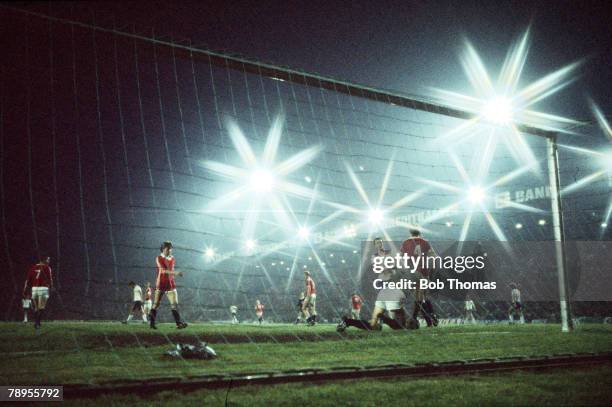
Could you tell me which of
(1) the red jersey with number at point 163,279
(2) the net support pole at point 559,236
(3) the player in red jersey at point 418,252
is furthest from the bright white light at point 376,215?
(1) the red jersey with number at point 163,279

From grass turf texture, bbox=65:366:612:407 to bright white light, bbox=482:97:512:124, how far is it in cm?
626

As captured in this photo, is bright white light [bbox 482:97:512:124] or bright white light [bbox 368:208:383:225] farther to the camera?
bright white light [bbox 482:97:512:124]

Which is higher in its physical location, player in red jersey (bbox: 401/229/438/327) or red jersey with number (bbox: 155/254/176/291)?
red jersey with number (bbox: 155/254/176/291)

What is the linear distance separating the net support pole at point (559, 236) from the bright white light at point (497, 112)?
4.59ft

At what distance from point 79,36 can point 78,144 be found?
1.91 metres

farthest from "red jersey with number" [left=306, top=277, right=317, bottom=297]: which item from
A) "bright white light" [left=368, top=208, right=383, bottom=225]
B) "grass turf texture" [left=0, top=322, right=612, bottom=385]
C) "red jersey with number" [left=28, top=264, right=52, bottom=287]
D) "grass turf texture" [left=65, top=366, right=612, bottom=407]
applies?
"grass turf texture" [left=65, top=366, right=612, bottom=407]

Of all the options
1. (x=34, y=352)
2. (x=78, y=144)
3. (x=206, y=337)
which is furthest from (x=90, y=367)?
(x=206, y=337)

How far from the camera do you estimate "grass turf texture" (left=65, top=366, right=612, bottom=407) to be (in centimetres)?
355

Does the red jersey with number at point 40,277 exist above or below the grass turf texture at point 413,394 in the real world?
above

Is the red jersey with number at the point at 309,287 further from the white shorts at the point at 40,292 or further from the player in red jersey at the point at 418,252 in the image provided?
the white shorts at the point at 40,292

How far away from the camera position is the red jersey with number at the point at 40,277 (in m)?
12.3

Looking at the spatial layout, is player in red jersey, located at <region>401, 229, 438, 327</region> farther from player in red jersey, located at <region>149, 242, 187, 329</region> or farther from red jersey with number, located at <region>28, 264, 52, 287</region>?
red jersey with number, located at <region>28, 264, 52, 287</region>

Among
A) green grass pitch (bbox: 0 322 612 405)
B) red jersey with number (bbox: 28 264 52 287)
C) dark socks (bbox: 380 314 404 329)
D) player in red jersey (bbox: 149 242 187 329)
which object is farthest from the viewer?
red jersey with number (bbox: 28 264 52 287)

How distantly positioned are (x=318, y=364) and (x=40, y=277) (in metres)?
10.3
